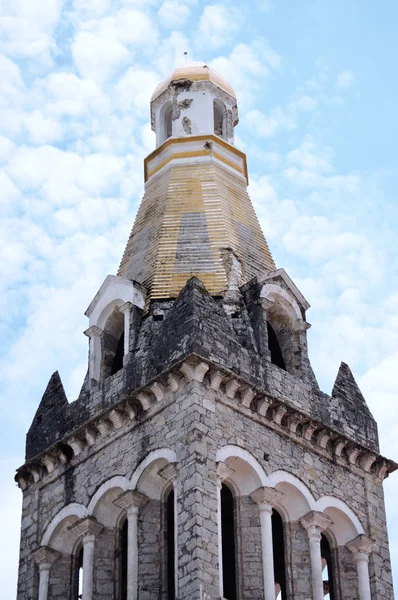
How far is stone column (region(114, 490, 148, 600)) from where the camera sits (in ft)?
Answer: 99.9

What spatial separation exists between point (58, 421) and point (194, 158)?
7403 mm

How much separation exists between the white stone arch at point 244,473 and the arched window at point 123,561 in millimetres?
2340

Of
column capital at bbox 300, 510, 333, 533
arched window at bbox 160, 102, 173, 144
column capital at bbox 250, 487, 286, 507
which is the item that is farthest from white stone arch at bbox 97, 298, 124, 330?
column capital at bbox 300, 510, 333, 533

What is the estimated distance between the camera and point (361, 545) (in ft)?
107

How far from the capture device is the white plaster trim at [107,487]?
3186cm

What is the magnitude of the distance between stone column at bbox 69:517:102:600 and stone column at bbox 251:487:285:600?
3.20 metres

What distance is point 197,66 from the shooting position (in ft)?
131

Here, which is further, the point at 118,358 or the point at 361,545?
the point at 118,358

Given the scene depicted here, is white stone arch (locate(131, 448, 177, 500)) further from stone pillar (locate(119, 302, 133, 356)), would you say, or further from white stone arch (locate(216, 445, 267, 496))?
stone pillar (locate(119, 302, 133, 356))

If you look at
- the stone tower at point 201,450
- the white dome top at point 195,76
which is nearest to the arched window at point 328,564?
the stone tower at point 201,450

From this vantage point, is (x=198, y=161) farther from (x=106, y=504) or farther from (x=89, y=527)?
(x=89, y=527)

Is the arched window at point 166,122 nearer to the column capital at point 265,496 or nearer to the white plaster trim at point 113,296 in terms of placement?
the white plaster trim at point 113,296

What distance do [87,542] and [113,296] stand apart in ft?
18.7

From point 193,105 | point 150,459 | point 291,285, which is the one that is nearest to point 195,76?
point 193,105
